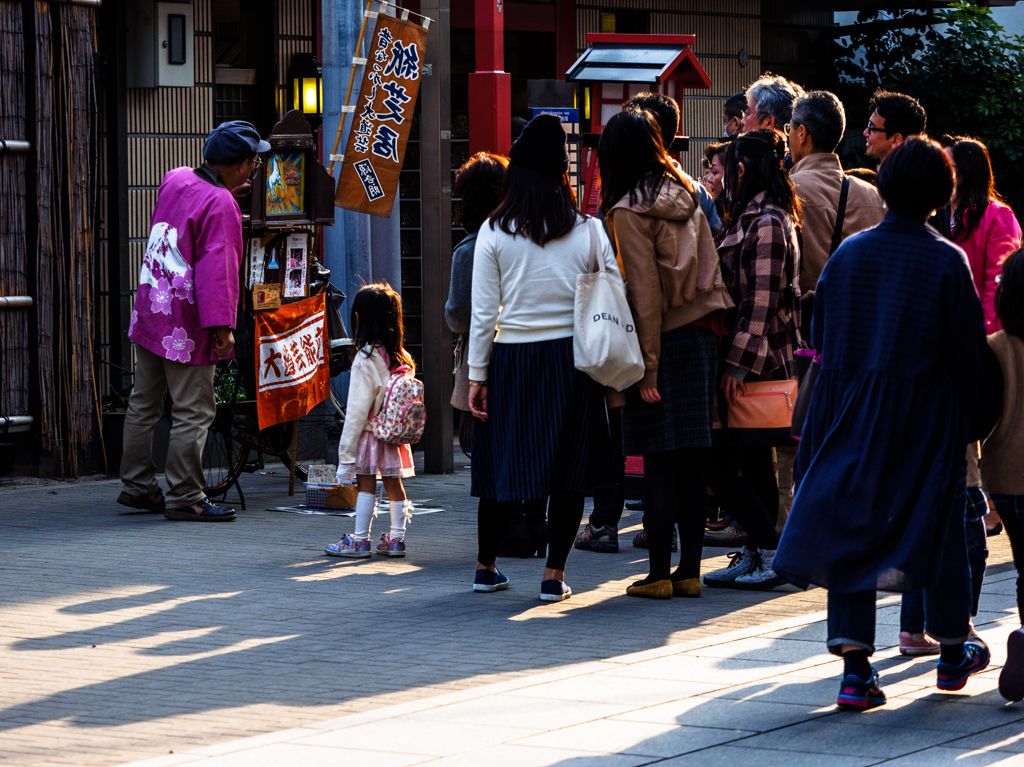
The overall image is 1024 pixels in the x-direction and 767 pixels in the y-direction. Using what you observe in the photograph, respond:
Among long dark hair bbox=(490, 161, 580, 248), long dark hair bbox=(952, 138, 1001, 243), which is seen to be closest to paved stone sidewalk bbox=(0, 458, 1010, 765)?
long dark hair bbox=(490, 161, 580, 248)

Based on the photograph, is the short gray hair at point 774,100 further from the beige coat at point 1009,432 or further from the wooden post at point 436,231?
the wooden post at point 436,231

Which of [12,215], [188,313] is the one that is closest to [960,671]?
[188,313]

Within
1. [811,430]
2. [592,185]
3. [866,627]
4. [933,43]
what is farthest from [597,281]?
[933,43]

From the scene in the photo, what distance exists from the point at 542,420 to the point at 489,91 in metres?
4.61

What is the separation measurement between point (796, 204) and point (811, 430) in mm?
2093

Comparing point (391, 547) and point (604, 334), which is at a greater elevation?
point (604, 334)

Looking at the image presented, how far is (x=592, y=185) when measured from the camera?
989 cm

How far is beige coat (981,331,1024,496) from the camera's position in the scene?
16.1 feet

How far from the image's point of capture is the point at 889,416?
4.68 meters

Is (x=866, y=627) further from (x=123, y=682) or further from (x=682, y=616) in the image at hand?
(x=123, y=682)

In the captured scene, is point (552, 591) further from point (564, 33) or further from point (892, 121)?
point (564, 33)

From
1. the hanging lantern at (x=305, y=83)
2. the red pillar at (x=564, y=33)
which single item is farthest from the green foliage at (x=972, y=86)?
the hanging lantern at (x=305, y=83)

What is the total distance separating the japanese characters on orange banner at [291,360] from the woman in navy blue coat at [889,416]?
5.03 m

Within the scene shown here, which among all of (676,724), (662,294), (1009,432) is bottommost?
(676,724)
